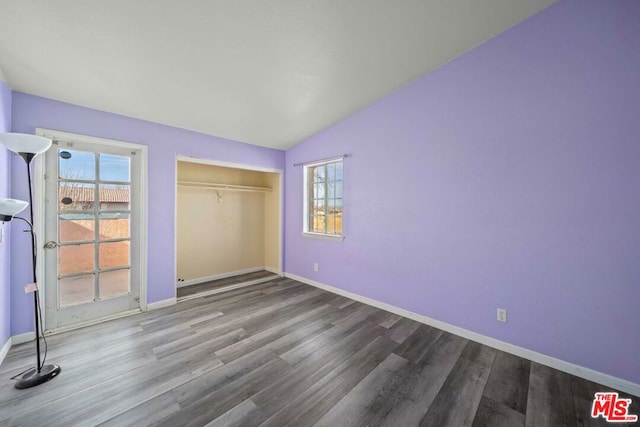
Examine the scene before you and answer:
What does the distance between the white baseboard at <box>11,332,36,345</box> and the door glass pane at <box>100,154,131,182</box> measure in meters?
1.68

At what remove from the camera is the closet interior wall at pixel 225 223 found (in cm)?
414

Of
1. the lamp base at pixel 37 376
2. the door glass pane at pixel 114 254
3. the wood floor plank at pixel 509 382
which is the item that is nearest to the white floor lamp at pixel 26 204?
the lamp base at pixel 37 376

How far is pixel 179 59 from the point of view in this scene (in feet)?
6.88

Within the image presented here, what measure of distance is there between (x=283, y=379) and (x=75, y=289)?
8.47 ft

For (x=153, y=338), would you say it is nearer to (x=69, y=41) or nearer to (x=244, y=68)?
(x=69, y=41)

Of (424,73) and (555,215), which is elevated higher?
(424,73)

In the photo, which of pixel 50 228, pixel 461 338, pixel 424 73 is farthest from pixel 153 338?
pixel 424 73

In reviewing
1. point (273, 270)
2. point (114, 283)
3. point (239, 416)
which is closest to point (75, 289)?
point (114, 283)

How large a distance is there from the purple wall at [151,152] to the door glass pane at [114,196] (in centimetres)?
25

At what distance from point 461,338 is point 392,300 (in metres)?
0.83

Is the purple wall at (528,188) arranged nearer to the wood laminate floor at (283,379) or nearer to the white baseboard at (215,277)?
the wood laminate floor at (283,379)

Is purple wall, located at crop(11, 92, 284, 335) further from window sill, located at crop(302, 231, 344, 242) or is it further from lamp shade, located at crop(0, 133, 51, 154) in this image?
window sill, located at crop(302, 231, 344, 242)

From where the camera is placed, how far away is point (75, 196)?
2600 millimetres

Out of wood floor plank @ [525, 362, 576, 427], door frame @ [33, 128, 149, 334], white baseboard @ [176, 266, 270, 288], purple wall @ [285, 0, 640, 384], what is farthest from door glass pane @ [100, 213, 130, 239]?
wood floor plank @ [525, 362, 576, 427]
